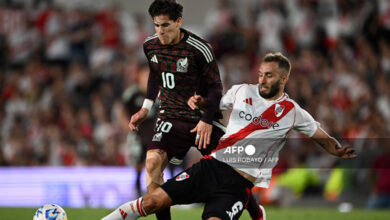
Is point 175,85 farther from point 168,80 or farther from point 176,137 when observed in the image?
point 176,137

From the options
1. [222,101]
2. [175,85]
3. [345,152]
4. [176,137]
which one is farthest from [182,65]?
[345,152]

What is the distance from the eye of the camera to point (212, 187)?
5.52 metres

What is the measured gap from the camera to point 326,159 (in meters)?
11.5

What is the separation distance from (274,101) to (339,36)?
8.47 m

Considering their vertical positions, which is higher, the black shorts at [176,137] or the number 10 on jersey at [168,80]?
the number 10 on jersey at [168,80]

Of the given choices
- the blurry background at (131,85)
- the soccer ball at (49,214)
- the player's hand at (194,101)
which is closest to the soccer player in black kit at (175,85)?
the player's hand at (194,101)

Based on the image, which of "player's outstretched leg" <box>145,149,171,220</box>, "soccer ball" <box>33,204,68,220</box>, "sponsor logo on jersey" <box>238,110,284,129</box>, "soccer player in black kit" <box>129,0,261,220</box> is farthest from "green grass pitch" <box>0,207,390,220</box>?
"sponsor logo on jersey" <box>238,110,284,129</box>

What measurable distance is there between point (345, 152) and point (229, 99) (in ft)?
3.81

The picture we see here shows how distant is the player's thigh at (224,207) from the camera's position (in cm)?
532

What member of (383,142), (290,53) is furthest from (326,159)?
(290,53)

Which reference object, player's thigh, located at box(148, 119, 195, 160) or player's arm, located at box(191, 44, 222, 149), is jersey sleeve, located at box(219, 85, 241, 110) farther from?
player's thigh, located at box(148, 119, 195, 160)

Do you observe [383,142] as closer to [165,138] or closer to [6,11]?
[165,138]

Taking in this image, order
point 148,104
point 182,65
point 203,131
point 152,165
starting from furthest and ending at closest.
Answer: point 148,104, point 182,65, point 152,165, point 203,131

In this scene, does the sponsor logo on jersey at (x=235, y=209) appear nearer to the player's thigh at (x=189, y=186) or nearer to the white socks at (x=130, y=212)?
the player's thigh at (x=189, y=186)
